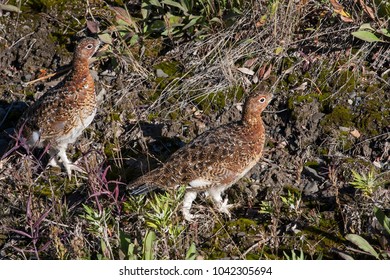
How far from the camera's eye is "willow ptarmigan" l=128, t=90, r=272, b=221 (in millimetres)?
5938

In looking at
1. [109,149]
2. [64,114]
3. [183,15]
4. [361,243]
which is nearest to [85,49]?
[64,114]

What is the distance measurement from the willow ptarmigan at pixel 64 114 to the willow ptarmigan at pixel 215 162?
88cm

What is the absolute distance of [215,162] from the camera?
237 inches

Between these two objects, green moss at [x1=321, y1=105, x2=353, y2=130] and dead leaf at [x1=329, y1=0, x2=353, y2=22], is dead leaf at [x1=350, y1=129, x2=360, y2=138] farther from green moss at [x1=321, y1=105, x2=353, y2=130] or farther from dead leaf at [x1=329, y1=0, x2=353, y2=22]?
dead leaf at [x1=329, y1=0, x2=353, y2=22]

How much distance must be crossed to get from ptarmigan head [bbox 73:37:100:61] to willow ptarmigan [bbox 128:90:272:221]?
1.43 metres

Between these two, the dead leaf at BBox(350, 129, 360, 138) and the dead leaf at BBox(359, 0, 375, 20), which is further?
the dead leaf at BBox(359, 0, 375, 20)

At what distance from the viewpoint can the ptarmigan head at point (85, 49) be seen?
6.91 m

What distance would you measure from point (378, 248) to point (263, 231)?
2.92 feet

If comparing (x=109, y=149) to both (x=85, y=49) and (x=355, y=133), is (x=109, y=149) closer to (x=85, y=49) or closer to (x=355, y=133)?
(x=85, y=49)

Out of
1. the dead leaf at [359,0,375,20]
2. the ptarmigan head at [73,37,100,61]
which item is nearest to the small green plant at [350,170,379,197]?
the dead leaf at [359,0,375,20]

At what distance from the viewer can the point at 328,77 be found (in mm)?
7352

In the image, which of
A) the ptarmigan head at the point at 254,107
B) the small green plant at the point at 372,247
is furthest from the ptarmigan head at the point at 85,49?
the small green plant at the point at 372,247

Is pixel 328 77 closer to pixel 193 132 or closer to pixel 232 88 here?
pixel 232 88

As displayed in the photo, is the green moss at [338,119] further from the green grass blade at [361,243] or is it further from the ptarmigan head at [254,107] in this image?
the green grass blade at [361,243]
